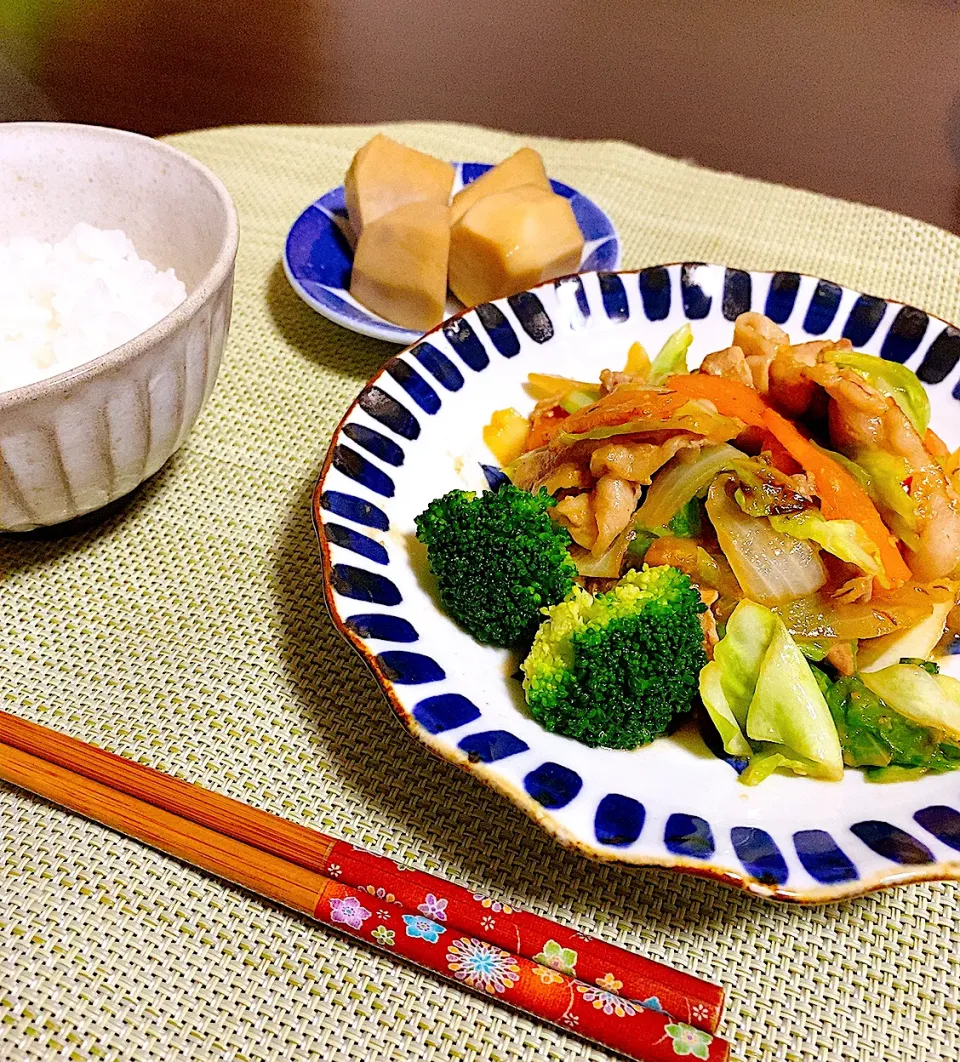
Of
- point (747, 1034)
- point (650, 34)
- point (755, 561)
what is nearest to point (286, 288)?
point (755, 561)

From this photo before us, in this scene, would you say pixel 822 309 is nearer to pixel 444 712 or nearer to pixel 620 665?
pixel 620 665

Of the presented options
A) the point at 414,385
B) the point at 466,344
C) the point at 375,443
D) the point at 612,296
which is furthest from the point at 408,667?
the point at 612,296

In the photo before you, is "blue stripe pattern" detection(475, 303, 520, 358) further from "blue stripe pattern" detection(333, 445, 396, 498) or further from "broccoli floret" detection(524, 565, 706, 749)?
"broccoli floret" detection(524, 565, 706, 749)

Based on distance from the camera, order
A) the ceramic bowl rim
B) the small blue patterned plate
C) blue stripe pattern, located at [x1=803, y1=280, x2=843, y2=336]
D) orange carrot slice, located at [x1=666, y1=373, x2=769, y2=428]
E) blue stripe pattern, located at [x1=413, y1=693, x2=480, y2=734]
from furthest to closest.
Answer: the small blue patterned plate → blue stripe pattern, located at [x1=803, y1=280, x2=843, y2=336] → orange carrot slice, located at [x1=666, y1=373, x2=769, y2=428] → the ceramic bowl rim → blue stripe pattern, located at [x1=413, y1=693, x2=480, y2=734]

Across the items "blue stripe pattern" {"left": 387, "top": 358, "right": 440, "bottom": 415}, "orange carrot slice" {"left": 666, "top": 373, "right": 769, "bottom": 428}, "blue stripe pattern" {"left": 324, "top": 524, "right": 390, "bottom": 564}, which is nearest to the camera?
"blue stripe pattern" {"left": 324, "top": 524, "right": 390, "bottom": 564}

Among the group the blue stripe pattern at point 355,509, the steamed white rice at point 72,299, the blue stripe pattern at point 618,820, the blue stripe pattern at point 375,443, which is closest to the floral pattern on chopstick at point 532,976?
the blue stripe pattern at point 618,820

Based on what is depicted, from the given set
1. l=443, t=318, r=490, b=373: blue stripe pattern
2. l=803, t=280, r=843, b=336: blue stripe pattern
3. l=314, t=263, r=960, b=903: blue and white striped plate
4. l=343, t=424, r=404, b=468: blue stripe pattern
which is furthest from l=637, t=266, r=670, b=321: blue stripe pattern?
l=343, t=424, r=404, b=468: blue stripe pattern
